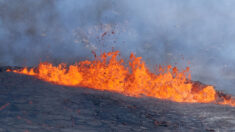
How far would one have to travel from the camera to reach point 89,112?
8969mm

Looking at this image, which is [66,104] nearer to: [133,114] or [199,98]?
[133,114]

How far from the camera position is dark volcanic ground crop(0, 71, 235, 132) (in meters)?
7.20

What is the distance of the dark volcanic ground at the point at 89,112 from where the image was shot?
23.6ft

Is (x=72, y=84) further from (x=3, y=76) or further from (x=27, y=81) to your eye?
(x=3, y=76)

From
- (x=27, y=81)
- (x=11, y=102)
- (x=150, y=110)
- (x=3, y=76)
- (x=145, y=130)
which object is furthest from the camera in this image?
(x=3, y=76)

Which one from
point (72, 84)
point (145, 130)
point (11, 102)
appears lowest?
point (145, 130)

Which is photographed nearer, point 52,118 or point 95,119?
point 52,118

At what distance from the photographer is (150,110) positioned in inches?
413

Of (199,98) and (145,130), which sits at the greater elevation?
(199,98)

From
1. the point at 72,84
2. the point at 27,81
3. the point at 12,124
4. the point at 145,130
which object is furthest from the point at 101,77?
the point at 12,124

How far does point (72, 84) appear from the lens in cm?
1374

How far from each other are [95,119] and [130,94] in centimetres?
545

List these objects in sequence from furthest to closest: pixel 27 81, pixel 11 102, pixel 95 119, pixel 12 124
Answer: pixel 27 81
pixel 11 102
pixel 95 119
pixel 12 124

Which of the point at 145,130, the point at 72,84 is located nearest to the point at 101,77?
the point at 72,84
